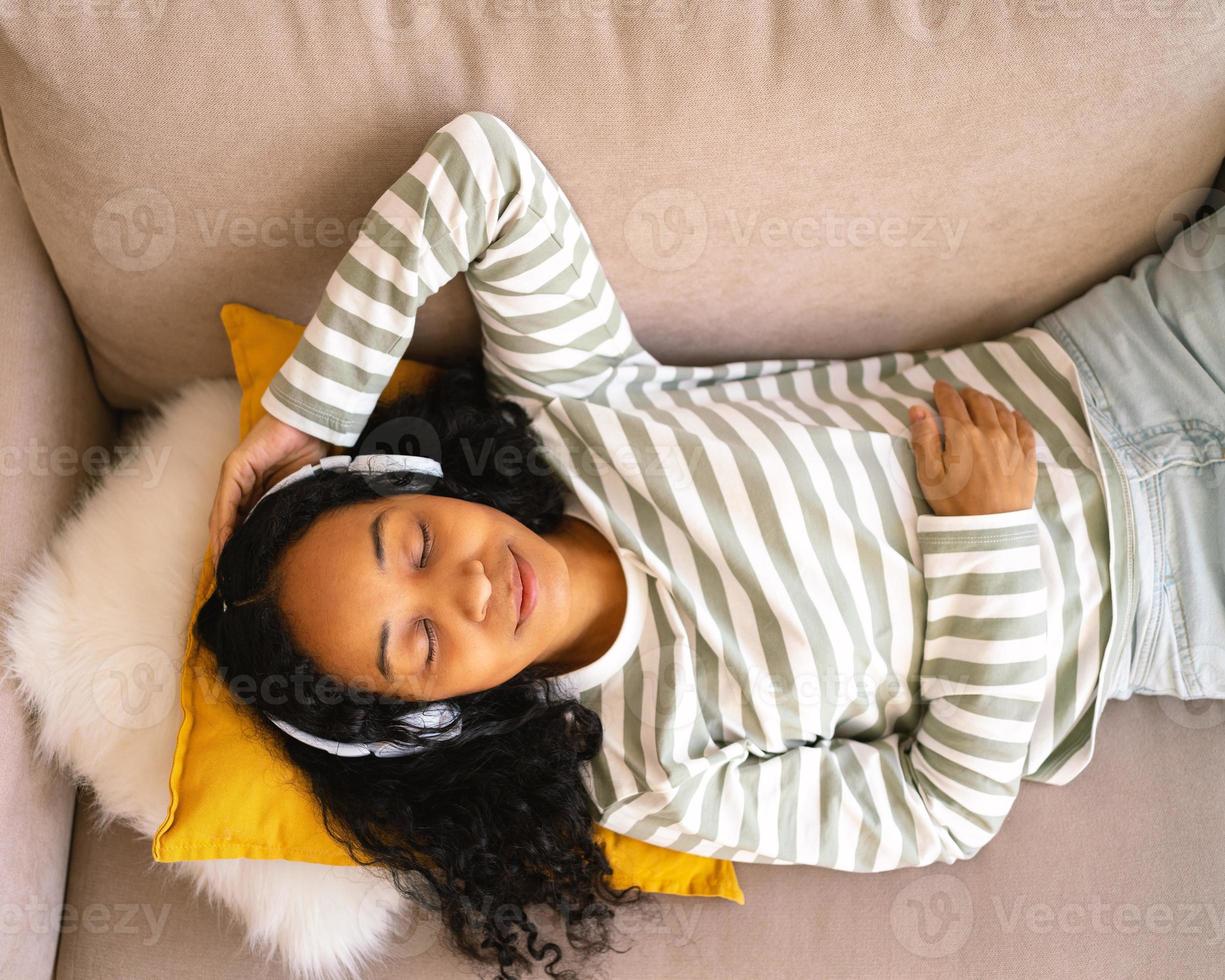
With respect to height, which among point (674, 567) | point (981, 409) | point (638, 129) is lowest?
point (674, 567)

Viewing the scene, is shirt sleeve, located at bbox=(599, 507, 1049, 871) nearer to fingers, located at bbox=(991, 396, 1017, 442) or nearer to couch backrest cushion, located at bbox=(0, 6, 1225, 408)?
fingers, located at bbox=(991, 396, 1017, 442)

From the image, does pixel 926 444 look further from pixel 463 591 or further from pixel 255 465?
pixel 255 465

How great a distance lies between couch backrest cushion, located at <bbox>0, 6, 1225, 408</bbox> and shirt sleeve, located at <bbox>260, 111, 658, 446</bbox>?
0.17 feet

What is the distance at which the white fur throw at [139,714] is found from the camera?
3.31ft

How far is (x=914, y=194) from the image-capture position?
1.11 meters

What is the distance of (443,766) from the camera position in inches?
42.9

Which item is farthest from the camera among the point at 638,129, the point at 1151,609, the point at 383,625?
the point at 1151,609

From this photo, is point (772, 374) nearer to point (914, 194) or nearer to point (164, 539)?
point (914, 194)

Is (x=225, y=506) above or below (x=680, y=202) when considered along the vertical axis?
below

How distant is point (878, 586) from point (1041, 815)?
0.36 meters

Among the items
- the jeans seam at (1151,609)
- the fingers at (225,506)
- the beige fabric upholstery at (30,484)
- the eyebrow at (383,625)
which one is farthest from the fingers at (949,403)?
the beige fabric upholstery at (30,484)

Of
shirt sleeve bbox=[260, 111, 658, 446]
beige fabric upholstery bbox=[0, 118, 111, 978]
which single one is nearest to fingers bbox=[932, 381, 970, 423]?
shirt sleeve bbox=[260, 111, 658, 446]

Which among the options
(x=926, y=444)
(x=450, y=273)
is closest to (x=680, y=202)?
(x=450, y=273)

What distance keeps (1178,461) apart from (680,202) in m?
0.70
